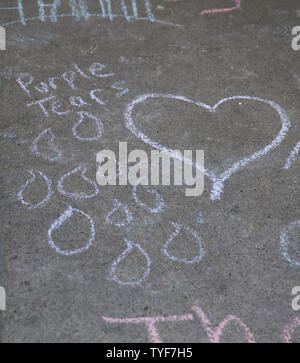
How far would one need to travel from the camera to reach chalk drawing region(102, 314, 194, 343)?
2.42 m

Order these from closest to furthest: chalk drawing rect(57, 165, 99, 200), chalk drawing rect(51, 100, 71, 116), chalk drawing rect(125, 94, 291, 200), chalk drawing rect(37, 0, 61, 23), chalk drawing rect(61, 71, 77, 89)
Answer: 1. chalk drawing rect(57, 165, 99, 200)
2. chalk drawing rect(125, 94, 291, 200)
3. chalk drawing rect(51, 100, 71, 116)
4. chalk drawing rect(61, 71, 77, 89)
5. chalk drawing rect(37, 0, 61, 23)

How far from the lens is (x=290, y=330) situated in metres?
2.48

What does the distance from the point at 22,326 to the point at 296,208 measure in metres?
1.68

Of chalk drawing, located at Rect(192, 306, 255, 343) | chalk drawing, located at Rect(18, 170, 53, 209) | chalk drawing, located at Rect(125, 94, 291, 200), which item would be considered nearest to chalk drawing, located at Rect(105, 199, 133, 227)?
chalk drawing, located at Rect(18, 170, 53, 209)

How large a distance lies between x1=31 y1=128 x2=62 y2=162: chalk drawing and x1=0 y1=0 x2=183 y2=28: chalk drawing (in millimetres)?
1438

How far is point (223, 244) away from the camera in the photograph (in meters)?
2.82

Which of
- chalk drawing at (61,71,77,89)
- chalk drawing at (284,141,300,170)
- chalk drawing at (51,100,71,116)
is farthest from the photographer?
chalk drawing at (61,71,77,89)

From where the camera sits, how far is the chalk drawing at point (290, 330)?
2.45 metres

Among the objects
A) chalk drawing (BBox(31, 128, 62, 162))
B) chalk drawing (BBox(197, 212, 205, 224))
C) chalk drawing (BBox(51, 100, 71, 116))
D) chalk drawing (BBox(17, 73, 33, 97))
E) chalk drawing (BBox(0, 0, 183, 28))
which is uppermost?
chalk drawing (BBox(0, 0, 183, 28))

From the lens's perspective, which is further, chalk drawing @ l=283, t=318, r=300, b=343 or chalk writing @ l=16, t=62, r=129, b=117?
chalk writing @ l=16, t=62, r=129, b=117

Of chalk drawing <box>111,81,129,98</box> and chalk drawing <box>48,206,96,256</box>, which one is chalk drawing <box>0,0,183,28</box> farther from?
chalk drawing <box>48,206,96,256</box>
